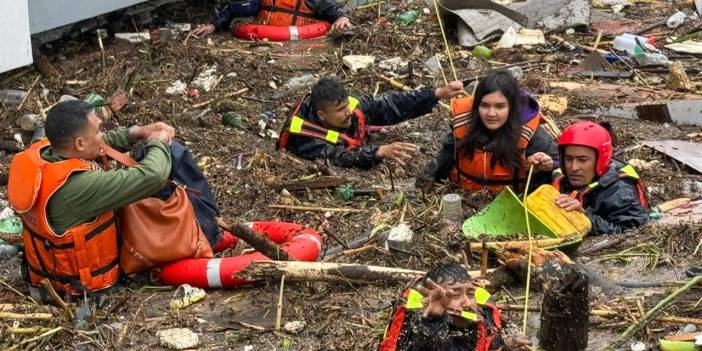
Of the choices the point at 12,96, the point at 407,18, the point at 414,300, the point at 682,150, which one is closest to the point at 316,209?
the point at 414,300

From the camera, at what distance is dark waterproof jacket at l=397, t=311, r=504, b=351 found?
443 centimetres

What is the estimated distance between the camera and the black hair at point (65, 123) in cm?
581

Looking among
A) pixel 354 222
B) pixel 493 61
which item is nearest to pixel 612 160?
pixel 354 222

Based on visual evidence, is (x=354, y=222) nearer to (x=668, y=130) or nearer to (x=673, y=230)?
(x=673, y=230)

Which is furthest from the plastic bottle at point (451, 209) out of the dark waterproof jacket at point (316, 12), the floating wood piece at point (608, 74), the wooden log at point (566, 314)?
the dark waterproof jacket at point (316, 12)

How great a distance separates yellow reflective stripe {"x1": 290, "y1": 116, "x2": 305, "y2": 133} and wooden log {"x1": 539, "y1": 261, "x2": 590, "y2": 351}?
395 cm

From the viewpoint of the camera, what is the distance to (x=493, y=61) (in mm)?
11617

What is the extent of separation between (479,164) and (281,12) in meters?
5.19

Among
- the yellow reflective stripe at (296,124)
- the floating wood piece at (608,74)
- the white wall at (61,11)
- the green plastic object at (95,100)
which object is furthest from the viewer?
the floating wood piece at (608,74)

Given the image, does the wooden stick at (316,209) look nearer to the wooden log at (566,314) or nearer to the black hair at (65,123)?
the black hair at (65,123)

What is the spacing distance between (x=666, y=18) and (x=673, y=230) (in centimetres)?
719

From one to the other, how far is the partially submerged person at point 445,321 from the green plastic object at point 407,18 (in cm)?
842

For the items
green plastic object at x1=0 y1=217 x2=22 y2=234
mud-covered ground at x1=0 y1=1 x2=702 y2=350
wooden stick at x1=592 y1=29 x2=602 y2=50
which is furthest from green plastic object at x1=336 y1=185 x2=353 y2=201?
wooden stick at x1=592 y1=29 x2=602 y2=50

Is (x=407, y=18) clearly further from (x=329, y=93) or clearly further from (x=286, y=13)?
(x=329, y=93)
